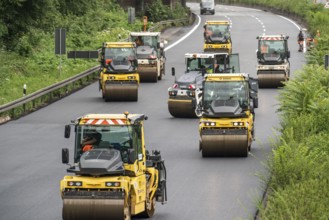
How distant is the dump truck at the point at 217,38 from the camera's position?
223ft

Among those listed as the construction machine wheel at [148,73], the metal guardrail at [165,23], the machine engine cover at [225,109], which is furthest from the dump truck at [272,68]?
the metal guardrail at [165,23]

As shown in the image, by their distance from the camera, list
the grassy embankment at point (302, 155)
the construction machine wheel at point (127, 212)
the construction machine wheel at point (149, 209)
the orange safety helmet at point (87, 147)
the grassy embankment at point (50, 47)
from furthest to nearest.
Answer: the grassy embankment at point (50, 47) < the construction machine wheel at point (149, 209) < the orange safety helmet at point (87, 147) < the construction machine wheel at point (127, 212) < the grassy embankment at point (302, 155)

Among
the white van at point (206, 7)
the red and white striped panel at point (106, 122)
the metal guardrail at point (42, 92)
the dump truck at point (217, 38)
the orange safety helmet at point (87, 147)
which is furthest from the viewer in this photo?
the white van at point (206, 7)

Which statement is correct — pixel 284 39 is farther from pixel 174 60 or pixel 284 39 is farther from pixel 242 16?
pixel 242 16

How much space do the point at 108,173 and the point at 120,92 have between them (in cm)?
2631

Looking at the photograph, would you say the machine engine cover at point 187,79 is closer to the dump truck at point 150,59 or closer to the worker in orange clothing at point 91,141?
the dump truck at point 150,59

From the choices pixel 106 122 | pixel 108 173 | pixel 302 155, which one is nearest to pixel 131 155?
pixel 108 173

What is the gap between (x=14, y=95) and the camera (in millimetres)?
45219

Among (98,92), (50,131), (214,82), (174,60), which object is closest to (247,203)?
(214,82)

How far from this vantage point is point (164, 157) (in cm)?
3266

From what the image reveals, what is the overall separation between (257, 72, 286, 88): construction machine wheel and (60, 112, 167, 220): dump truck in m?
31.4

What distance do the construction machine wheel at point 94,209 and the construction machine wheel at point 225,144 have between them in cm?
1174

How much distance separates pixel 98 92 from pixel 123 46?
3.32 m

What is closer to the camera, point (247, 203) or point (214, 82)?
point (247, 203)
